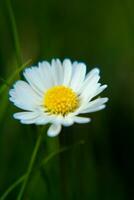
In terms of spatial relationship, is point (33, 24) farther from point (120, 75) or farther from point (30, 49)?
point (120, 75)

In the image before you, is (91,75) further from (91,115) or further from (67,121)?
(91,115)

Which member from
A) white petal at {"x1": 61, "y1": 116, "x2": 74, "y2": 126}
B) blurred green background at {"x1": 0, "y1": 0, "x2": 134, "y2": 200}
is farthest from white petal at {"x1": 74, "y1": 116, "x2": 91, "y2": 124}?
blurred green background at {"x1": 0, "y1": 0, "x2": 134, "y2": 200}

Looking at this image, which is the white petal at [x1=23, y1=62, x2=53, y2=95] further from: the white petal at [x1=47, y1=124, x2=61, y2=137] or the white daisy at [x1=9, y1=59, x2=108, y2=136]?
the white petal at [x1=47, y1=124, x2=61, y2=137]

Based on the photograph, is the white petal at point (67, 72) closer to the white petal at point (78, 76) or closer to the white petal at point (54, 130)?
the white petal at point (78, 76)

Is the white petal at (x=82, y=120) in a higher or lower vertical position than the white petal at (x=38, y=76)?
lower

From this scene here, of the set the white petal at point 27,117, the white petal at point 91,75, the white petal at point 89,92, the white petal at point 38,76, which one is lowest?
the white petal at point 27,117

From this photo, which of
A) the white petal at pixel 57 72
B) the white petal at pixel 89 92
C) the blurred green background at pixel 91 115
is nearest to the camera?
the white petal at pixel 89 92

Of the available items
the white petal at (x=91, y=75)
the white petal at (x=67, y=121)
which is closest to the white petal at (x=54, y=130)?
the white petal at (x=67, y=121)
